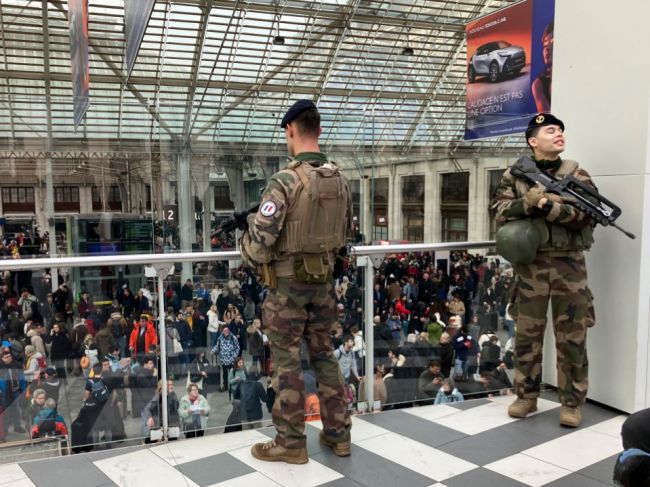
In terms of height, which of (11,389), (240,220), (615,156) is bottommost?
(11,389)

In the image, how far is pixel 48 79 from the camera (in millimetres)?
→ 25016

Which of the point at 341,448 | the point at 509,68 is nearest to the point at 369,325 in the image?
the point at 341,448

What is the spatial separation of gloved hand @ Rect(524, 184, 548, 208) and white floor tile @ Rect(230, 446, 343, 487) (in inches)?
67.1

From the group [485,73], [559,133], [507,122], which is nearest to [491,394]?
[559,133]

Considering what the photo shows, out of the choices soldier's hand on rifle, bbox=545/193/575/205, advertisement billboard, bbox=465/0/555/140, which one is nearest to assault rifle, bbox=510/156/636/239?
soldier's hand on rifle, bbox=545/193/575/205

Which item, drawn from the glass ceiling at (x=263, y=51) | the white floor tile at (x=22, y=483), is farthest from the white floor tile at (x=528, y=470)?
the glass ceiling at (x=263, y=51)

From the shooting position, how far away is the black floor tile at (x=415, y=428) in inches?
117

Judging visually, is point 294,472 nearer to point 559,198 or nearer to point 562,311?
point 562,311

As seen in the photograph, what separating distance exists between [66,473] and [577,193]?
2.95m

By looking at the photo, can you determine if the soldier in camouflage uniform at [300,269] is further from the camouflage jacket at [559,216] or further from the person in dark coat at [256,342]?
the camouflage jacket at [559,216]

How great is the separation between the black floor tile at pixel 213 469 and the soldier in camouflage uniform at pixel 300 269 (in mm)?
129

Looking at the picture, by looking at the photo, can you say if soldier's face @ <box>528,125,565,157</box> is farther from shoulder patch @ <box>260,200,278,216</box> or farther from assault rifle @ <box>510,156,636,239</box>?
shoulder patch @ <box>260,200,278,216</box>

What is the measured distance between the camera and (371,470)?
262 centimetres

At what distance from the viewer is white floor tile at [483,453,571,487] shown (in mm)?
2504
